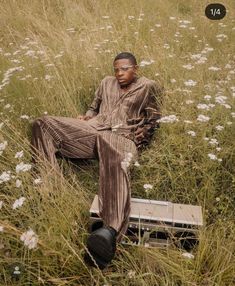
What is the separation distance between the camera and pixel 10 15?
5.97 meters

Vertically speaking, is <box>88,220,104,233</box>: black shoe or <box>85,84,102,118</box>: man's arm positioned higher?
<box>85,84,102,118</box>: man's arm

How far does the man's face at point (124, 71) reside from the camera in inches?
→ 140

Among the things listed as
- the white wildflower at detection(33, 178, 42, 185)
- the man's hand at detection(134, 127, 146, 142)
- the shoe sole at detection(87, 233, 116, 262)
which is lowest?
the shoe sole at detection(87, 233, 116, 262)

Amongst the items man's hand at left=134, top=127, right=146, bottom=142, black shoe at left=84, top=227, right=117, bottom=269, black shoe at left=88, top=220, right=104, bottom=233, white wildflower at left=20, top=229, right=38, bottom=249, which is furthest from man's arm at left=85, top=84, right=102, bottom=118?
white wildflower at left=20, top=229, right=38, bottom=249

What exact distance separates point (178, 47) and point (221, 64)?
0.57m

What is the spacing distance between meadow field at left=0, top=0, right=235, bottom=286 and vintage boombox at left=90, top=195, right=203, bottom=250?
0.06 metres

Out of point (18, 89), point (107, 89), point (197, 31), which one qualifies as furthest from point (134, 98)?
point (197, 31)

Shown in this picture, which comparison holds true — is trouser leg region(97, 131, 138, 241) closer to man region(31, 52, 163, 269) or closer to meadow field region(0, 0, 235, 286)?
man region(31, 52, 163, 269)

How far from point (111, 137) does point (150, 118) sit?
59 centimetres

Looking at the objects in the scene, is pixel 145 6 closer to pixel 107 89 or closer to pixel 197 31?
pixel 197 31

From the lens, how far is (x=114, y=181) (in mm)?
2707

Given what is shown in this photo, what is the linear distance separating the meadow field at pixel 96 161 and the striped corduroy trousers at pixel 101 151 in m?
0.13

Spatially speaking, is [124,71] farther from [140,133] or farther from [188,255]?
[188,255]

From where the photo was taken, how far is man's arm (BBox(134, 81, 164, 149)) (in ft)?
11.2
